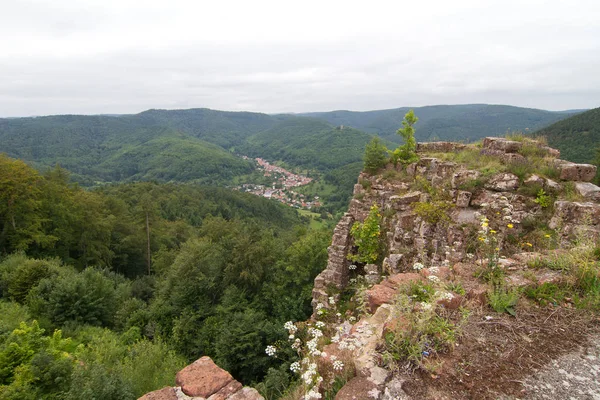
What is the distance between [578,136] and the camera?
4375 centimetres

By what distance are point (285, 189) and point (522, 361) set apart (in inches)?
5104

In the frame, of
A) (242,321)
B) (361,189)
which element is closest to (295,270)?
(242,321)

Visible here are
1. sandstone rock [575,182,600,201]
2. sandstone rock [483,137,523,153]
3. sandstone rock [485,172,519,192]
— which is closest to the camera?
sandstone rock [575,182,600,201]

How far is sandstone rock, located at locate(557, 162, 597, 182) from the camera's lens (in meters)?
8.10

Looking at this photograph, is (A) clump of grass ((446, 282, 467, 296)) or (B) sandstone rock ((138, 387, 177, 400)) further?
(A) clump of grass ((446, 282, 467, 296))

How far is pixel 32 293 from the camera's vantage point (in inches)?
595

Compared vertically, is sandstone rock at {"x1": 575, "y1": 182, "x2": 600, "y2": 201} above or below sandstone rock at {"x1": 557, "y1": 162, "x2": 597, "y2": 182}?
below

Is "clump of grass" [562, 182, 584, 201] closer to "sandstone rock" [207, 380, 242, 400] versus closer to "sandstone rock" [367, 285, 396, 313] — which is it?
"sandstone rock" [367, 285, 396, 313]

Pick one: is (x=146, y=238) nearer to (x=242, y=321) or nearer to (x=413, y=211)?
(x=242, y=321)

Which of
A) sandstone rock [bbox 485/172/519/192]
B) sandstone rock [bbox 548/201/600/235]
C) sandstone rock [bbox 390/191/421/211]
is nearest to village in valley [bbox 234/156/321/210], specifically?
sandstone rock [bbox 390/191/421/211]

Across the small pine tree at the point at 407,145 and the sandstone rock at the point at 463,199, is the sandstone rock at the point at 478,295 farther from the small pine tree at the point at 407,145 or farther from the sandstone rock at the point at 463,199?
the small pine tree at the point at 407,145

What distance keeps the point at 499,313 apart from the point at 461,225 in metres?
4.83

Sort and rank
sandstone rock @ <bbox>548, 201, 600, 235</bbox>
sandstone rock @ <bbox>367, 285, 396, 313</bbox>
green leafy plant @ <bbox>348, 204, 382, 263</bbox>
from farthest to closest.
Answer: green leafy plant @ <bbox>348, 204, 382, 263</bbox> → sandstone rock @ <bbox>548, 201, 600, 235</bbox> → sandstone rock @ <bbox>367, 285, 396, 313</bbox>

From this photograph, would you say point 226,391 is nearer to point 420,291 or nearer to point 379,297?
point 379,297
